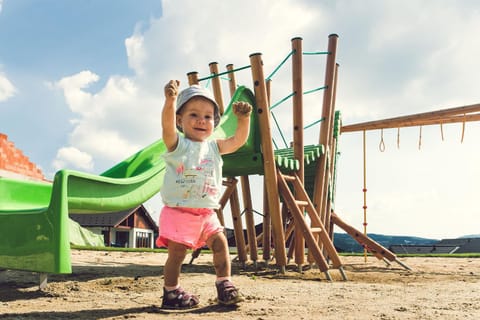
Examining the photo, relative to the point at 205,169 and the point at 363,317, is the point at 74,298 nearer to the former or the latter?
the point at 205,169

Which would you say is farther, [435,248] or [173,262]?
[435,248]

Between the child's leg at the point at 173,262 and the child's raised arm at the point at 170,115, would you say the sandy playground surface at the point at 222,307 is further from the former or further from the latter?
the child's raised arm at the point at 170,115

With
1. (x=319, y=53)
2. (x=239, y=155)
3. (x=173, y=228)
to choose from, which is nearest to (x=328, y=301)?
(x=173, y=228)

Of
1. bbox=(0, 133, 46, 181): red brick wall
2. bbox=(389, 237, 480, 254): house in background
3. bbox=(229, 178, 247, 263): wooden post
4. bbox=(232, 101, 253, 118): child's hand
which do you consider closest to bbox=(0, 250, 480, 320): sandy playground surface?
bbox=(232, 101, 253, 118): child's hand

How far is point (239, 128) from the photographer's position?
9.46 feet

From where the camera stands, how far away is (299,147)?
18.1 ft

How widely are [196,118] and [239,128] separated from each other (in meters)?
0.27

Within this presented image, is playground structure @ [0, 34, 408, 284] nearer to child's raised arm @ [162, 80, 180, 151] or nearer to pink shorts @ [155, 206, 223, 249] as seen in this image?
pink shorts @ [155, 206, 223, 249]

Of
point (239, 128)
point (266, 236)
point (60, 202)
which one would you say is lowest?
point (266, 236)

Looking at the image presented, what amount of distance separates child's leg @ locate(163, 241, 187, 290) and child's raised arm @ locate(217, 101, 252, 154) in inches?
25.7

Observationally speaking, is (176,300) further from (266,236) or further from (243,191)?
(243,191)

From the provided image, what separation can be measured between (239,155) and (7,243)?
2.60m

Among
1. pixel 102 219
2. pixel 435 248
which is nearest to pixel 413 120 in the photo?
pixel 435 248

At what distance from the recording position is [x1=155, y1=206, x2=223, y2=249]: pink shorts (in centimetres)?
264
